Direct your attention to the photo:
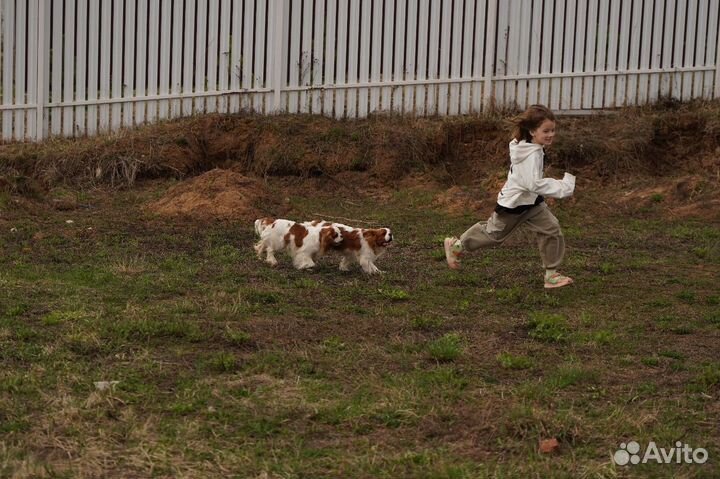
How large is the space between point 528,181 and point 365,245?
145cm

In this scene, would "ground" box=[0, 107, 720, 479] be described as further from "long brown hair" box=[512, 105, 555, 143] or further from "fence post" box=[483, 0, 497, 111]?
"fence post" box=[483, 0, 497, 111]

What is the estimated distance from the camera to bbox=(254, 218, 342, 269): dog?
916 cm

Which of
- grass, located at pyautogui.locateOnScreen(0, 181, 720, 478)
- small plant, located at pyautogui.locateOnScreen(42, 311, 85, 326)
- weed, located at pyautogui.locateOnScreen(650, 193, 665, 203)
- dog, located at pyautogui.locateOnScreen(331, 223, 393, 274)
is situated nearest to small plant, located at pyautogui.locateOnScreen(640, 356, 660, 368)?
grass, located at pyautogui.locateOnScreen(0, 181, 720, 478)

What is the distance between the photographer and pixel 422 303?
8.09 m

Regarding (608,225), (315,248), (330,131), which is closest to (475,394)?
(315,248)

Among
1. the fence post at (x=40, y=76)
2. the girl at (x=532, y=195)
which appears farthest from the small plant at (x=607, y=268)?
the fence post at (x=40, y=76)

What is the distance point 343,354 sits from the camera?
6.55 meters

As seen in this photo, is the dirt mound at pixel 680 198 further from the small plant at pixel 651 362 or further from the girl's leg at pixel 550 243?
the small plant at pixel 651 362

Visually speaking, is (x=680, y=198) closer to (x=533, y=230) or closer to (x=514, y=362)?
(x=533, y=230)

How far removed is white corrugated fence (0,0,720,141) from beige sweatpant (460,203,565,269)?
5.97 metres

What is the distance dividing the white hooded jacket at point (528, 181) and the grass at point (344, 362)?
72 centimetres

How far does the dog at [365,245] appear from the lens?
9109 mm

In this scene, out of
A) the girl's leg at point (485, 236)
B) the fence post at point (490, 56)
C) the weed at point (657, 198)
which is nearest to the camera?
the girl's leg at point (485, 236)

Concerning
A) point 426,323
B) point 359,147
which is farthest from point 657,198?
point 426,323
